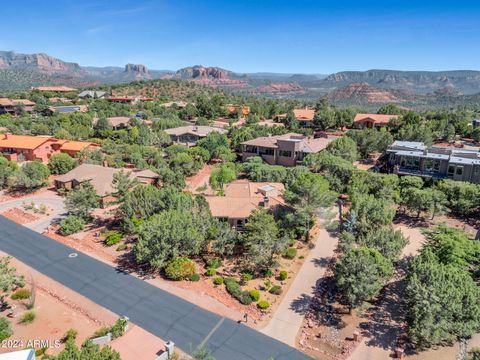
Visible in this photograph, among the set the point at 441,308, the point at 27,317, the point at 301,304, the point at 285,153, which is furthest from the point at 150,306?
the point at 285,153

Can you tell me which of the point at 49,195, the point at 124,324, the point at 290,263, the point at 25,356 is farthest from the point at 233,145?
the point at 25,356

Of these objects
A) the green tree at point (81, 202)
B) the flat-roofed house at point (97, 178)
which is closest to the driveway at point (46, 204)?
the flat-roofed house at point (97, 178)

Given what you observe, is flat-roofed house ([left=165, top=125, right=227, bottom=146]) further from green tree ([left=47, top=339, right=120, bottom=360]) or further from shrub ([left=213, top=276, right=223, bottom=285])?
green tree ([left=47, top=339, right=120, bottom=360])

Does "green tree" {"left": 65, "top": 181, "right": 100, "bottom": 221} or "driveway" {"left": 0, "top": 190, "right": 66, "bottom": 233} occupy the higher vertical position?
"green tree" {"left": 65, "top": 181, "right": 100, "bottom": 221}

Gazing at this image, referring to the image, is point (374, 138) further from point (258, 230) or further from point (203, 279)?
point (203, 279)

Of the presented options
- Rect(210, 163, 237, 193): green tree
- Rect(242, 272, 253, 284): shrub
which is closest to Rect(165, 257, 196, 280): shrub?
Rect(242, 272, 253, 284): shrub

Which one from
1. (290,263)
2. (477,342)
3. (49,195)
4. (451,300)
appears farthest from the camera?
(49,195)
